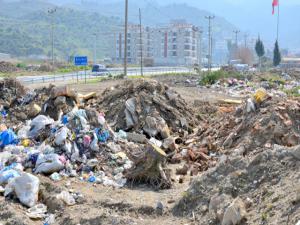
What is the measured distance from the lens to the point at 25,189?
27.4ft

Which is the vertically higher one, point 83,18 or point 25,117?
point 83,18

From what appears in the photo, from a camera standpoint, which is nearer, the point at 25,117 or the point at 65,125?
the point at 65,125

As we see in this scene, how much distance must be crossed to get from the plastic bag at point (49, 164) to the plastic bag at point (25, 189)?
3.49 feet

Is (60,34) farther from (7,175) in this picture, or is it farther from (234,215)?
(234,215)

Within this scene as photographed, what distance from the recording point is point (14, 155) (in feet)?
34.1

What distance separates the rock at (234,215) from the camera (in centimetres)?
640

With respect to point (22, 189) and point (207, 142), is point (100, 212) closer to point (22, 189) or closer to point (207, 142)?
point (22, 189)

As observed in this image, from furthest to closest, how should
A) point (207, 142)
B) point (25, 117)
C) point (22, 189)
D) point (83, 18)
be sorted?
point (83, 18) → point (25, 117) → point (207, 142) → point (22, 189)

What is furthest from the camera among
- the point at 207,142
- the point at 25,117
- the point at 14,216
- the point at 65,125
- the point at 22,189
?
the point at 25,117

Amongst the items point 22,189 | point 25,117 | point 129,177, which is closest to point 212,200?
point 129,177

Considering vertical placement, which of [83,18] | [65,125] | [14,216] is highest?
[83,18]

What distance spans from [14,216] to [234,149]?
194 inches

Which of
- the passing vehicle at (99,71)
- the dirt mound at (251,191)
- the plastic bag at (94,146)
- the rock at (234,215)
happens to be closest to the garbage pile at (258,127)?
the dirt mound at (251,191)

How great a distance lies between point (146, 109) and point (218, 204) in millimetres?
6891
